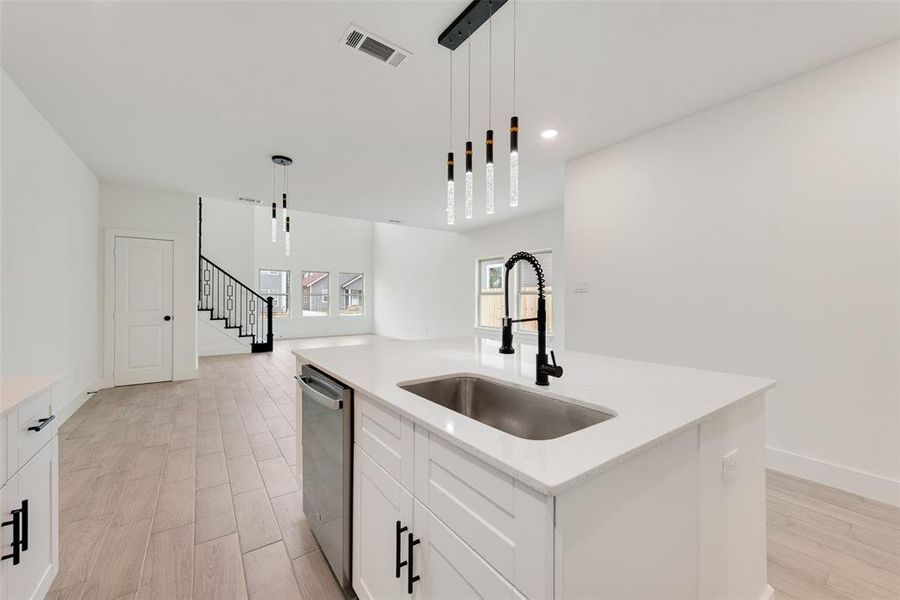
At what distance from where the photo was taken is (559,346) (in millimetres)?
5777

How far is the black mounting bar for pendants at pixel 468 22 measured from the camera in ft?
5.73

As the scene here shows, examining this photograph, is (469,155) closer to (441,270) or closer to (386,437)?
(386,437)

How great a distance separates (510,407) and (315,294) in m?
9.86

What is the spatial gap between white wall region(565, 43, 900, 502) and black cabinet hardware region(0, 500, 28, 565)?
3632mm

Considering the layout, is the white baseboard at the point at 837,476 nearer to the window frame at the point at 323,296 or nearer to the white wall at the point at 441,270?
the white wall at the point at 441,270

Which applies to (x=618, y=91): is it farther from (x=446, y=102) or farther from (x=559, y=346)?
(x=559, y=346)

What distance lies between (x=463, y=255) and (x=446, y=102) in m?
5.13

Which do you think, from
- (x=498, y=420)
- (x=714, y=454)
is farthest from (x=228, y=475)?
(x=714, y=454)

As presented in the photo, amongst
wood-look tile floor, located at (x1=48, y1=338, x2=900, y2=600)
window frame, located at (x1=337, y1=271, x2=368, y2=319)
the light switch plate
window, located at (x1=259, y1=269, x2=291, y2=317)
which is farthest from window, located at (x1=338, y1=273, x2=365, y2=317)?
the light switch plate

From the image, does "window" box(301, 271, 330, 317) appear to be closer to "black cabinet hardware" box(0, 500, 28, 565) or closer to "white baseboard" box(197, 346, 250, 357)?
"white baseboard" box(197, 346, 250, 357)

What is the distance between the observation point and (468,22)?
1.87m

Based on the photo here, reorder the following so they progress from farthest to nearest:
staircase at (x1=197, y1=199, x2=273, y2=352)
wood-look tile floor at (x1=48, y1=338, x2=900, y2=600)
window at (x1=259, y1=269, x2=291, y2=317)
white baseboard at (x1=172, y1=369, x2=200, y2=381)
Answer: window at (x1=259, y1=269, x2=291, y2=317), staircase at (x1=197, y1=199, x2=273, y2=352), white baseboard at (x1=172, y1=369, x2=200, y2=381), wood-look tile floor at (x1=48, y1=338, x2=900, y2=600)

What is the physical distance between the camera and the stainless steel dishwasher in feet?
4.80

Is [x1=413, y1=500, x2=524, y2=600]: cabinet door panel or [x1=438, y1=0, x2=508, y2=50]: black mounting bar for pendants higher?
[x1=438, y1=0, x2=508, y2=50]: black mounting bar for pendants
